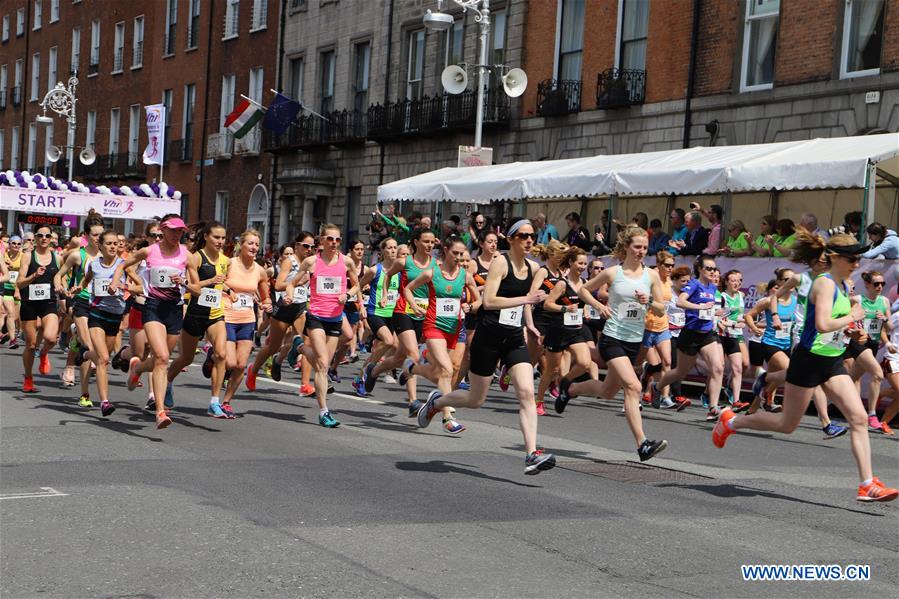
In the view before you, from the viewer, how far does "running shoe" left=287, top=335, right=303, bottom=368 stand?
635 inches

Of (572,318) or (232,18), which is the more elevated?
(232,18)

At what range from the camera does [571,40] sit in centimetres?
2877

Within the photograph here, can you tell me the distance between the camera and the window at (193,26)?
46594mm

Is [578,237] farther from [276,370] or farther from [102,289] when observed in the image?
[102,289]

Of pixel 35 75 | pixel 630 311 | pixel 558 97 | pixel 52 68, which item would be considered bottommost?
pixel 630 311

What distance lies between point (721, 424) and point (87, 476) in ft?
15.0

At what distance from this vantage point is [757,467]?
10445 millimetres

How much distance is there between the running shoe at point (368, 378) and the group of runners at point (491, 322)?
34 mm

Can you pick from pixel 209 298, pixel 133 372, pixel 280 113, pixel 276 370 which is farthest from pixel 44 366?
pixel 280 113

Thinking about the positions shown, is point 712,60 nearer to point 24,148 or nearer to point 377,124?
point 377,124

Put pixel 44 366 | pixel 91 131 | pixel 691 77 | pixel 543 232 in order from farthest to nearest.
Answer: pixel 91 131, pixel 691 77, pixel 543 232, pixel 44 366

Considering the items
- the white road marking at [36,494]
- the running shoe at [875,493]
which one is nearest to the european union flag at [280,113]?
the white road marking at [36,494]

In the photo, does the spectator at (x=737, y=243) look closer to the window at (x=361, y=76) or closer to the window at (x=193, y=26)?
the window at (x=361, y=76)

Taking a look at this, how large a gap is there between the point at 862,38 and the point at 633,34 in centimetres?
626
